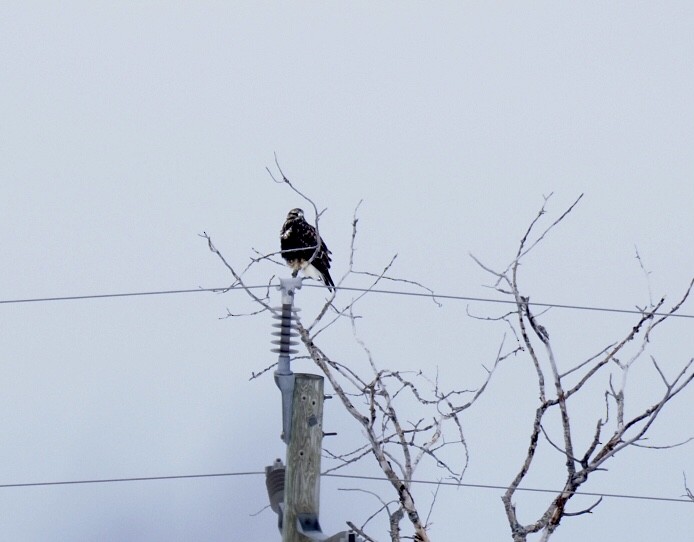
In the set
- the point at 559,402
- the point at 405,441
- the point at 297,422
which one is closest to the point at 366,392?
the point at 405,441

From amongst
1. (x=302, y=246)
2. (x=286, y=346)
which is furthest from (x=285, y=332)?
(x=302, y=246)

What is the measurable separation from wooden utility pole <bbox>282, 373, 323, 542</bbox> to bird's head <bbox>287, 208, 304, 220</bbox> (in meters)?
5.21

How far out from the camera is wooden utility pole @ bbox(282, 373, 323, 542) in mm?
4453

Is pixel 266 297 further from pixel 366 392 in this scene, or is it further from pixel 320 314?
pixel 366 392

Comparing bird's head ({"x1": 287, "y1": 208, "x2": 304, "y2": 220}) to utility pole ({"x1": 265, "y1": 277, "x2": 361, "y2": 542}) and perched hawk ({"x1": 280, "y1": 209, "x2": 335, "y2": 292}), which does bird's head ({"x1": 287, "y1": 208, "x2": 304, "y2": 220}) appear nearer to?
perched hawk ({"x1": 280, "y1": 209, "x2": 335, "y2": 292})

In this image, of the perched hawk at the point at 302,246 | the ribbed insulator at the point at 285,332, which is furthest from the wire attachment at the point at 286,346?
the perched hawk at the point at 302,246

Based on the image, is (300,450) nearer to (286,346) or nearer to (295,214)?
(286,346)

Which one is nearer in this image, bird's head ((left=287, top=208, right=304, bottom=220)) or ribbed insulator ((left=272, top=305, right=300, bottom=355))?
ribbed insulator ((left=272, top=305, right=300, bottom=355))

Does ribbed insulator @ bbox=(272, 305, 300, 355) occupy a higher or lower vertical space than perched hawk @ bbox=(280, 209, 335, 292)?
lower

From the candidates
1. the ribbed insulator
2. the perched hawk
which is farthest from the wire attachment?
the perched hawk

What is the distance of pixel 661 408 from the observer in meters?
6.08

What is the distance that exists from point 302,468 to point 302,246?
16.3 ft

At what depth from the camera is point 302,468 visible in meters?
4.45

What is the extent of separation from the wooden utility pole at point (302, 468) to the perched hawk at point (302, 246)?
4.27m
